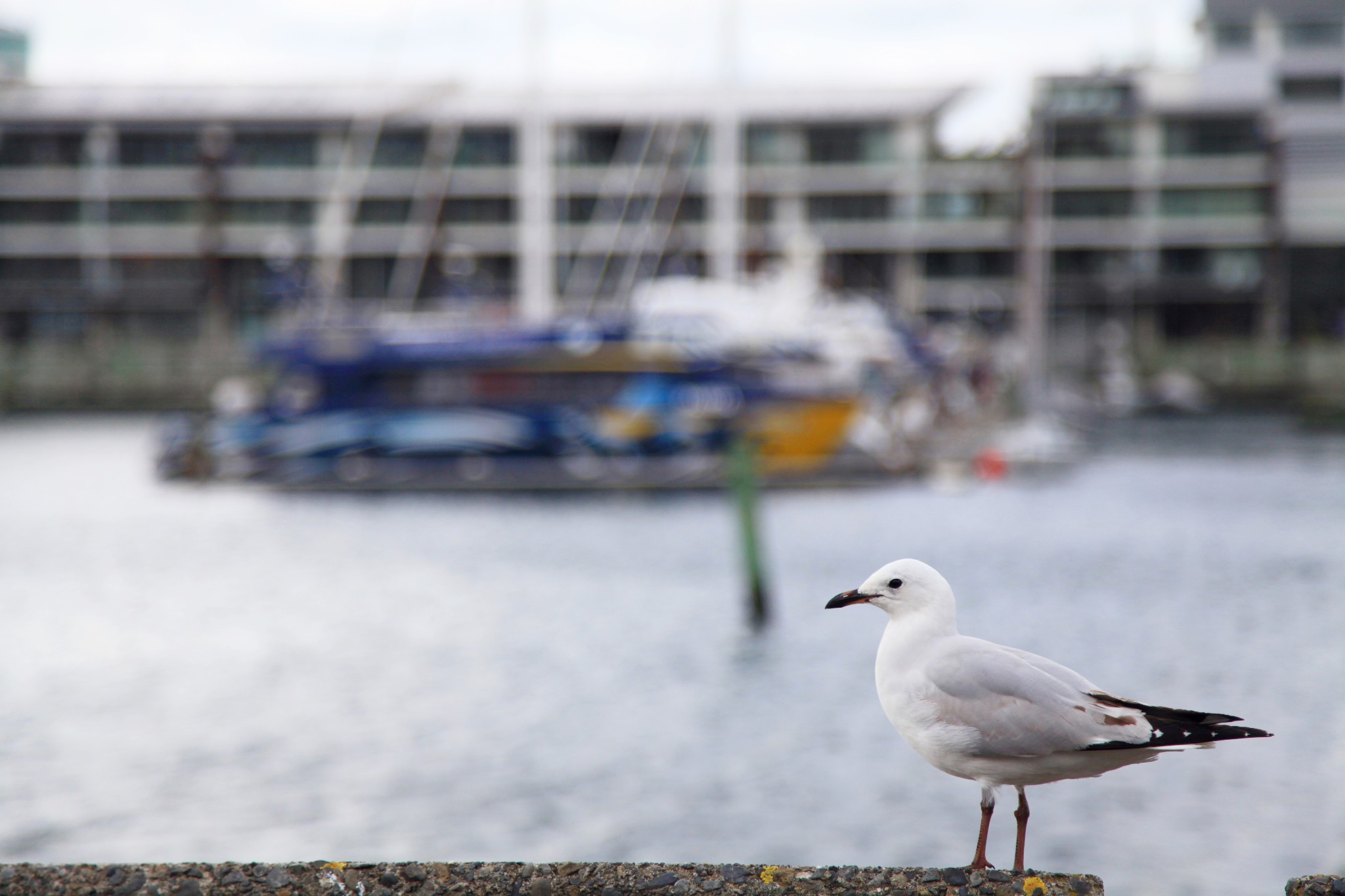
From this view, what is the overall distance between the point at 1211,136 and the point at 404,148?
3769 cm

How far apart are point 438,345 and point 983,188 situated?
48775mm

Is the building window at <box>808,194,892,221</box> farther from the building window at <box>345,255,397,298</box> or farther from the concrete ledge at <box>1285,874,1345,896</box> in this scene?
the concrete ledge at <box>1285,874,1345,896</box>

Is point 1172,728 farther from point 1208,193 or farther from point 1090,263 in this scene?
point 1208,193

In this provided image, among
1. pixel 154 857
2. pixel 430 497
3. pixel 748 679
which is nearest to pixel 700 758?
pixel 748 679

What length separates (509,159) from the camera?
67.9 metres

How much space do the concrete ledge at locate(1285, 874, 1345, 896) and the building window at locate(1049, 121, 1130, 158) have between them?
68338 mm

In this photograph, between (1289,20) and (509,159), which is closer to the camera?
(1289,20)

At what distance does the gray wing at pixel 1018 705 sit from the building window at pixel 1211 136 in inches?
2765

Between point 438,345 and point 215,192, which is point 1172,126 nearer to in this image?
point 215,192

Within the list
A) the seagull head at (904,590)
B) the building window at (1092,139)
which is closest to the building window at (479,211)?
the building window at (1092,139)

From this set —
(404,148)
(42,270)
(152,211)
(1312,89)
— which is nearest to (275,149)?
(404,148)

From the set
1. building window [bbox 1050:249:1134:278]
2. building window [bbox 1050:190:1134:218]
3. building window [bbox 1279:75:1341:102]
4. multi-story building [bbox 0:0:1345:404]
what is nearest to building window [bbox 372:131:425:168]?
multi-story building [bbox 0:0:1345:404]

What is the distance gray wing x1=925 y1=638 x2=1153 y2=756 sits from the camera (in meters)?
2.90

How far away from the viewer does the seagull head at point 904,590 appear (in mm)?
2793
